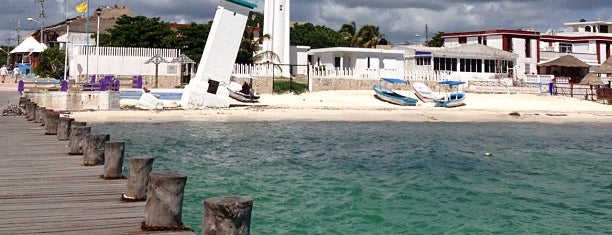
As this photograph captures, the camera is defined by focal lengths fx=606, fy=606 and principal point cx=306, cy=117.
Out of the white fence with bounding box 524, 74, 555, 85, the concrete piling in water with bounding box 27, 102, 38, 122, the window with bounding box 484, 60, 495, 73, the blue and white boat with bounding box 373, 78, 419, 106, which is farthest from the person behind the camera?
the window with bounding box 484, 60, 495, 73

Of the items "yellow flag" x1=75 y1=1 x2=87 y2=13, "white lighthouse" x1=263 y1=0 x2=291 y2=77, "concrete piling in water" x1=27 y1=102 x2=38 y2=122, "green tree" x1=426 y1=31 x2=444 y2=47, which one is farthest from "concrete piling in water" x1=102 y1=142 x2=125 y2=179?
"green tree" x1=426 y1=31 x2=444 y2=47

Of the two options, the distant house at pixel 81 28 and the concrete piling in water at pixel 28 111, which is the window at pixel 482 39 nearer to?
the distant house at pixel 81 28

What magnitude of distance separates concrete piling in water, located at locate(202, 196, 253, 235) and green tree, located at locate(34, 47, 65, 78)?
2136 inches

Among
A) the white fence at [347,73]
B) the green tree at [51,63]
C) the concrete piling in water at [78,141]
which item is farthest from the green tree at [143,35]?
the concrete piling in water at [78,141]

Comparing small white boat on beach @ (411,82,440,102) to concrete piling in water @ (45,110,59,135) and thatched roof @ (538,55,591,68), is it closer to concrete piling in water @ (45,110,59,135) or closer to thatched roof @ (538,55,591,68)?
thatched roof @ (538,55,591,68)

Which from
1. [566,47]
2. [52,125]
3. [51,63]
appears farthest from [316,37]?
[52,125]

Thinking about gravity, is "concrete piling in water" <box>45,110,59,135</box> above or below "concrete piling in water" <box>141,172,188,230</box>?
above

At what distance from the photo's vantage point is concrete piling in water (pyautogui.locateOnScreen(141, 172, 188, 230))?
6.29 metres

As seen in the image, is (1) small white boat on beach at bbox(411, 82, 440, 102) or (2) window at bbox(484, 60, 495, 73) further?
(2) window at bbox(484, 60, 495, 73)

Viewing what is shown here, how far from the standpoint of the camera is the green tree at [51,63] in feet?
185

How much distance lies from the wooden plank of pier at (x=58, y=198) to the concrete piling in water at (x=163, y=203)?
0.19m

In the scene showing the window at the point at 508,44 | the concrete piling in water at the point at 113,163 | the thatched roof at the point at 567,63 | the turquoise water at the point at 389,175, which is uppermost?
the window at the point at 508,44

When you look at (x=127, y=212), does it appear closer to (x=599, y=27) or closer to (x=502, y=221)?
(x=502, y=221)

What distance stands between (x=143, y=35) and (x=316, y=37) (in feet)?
106
